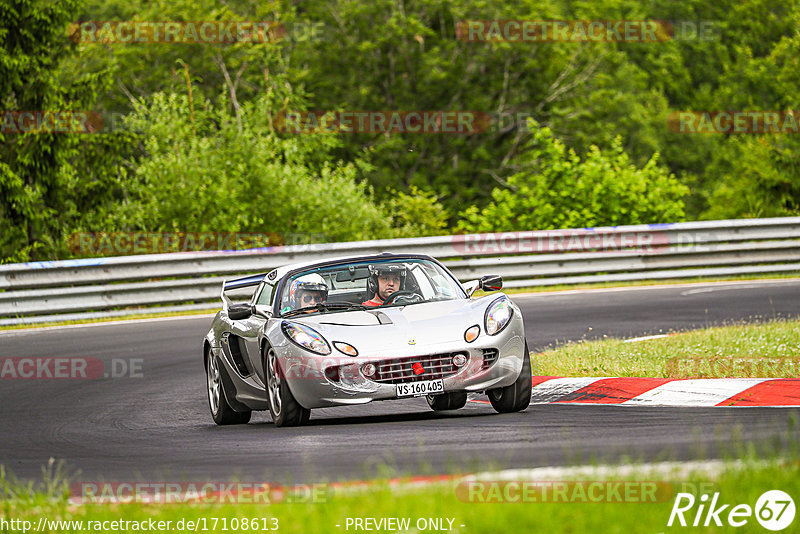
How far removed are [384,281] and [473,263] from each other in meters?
10.6

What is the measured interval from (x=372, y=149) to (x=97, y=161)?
73.4 feet

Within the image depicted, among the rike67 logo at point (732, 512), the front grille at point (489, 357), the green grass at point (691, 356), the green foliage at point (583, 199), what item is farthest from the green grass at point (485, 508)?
the green foliage at point (583, 199)

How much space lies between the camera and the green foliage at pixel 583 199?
25344 millimetres

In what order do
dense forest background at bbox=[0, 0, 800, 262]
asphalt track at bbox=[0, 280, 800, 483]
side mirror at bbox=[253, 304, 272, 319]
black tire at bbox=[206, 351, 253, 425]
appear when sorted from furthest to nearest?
dense forest background at bbox=[0, 0, 800, 262], black tire at bbox=[206, 351, 253, 425], side mirror at bbox=[253, 304, 272, 319], asphalt track at bbox=[0, 280, 800, 483]

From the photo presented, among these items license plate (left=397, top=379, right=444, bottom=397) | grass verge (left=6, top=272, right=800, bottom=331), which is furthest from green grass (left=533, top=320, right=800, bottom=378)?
grass verge (left=6, top=272, right=800, bottom=331)

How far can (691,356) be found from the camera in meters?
11.0

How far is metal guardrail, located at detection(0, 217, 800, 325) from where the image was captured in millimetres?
18719

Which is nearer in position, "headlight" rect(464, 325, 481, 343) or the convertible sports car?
the convertible sports car

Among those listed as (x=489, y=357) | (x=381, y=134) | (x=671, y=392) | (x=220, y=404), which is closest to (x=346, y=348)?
(x=489, y=357)

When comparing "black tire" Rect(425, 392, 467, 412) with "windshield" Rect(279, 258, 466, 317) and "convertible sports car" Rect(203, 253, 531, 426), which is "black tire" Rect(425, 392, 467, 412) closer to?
"convertible sports car" Rect(203, 253, 531, 426)

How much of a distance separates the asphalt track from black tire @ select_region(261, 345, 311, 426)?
0.11m

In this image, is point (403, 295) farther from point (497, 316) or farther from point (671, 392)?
point (671, 392)

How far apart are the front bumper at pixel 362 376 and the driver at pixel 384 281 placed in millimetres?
1307

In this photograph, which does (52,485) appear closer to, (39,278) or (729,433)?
(729,433)
